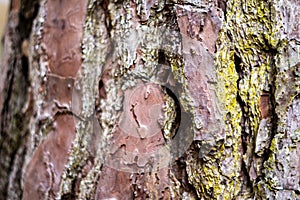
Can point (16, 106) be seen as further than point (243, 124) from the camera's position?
Yes

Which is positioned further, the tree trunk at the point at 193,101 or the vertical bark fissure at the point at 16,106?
the vertical bark fissure at the point at 16,106

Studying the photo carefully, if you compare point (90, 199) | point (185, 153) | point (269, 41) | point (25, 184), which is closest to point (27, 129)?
point (25, 184)

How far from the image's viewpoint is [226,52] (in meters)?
0.64

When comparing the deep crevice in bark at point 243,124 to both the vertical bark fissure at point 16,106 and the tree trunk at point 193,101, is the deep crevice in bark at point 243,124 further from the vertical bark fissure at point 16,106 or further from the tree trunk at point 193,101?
the vertical bark fissure at point 16,106

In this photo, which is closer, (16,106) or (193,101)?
(193,101)

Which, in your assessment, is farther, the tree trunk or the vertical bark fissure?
the vertical bark fissure

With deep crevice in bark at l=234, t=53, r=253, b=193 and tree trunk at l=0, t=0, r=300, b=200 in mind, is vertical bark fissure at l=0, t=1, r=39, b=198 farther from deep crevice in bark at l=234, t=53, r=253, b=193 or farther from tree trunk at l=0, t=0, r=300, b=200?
deep crevice in bark at l=234, t=53, r=253, b=193

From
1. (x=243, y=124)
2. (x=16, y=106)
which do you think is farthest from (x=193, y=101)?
(x=16, y=106)

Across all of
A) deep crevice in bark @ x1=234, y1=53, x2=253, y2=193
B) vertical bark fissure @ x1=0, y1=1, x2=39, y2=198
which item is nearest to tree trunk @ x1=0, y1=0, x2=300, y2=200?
deep crevice in bark @ x1=234, y1=53, x2=253, y2=193

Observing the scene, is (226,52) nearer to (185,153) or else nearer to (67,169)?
→ (185,153)

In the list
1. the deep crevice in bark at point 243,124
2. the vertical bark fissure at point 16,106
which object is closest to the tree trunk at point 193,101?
the deep crevice in bark at point 243,124

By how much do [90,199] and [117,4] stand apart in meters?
0.31

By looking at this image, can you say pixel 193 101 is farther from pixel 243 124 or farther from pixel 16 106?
pixel 16 106

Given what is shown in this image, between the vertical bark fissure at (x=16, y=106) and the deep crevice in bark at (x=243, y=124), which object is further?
the vertical bark fissure at (x=16, y=106)
